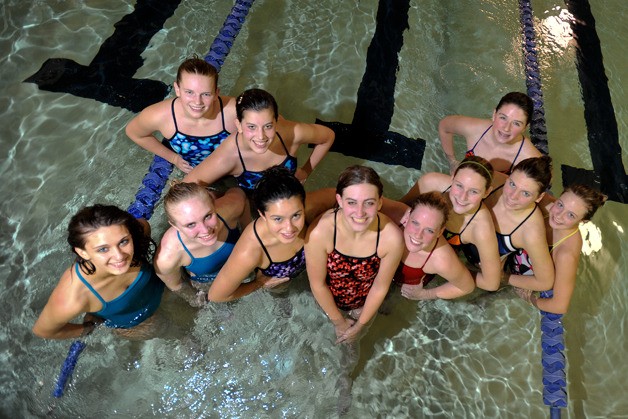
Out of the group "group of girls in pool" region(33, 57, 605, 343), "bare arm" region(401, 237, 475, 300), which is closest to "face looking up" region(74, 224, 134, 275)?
"group of girls in pool" region(33, 57, 605, 343)

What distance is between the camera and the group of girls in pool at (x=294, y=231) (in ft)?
8.12

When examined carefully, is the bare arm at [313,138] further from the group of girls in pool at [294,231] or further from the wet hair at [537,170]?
the wet hair at [537,170]

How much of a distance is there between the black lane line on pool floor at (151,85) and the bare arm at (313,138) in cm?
113

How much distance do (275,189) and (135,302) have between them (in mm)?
1124

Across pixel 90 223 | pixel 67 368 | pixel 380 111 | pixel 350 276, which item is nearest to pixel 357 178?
pixel 350 276

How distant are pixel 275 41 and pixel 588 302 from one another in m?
4.05

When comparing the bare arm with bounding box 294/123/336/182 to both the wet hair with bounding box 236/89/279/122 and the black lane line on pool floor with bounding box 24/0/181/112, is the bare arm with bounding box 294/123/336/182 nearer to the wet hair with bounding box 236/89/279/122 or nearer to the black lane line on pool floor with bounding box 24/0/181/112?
the wet hair with bounding box 236/89/279/122

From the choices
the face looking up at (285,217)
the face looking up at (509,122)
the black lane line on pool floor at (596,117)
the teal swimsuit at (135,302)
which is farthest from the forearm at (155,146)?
the black lane line on pool floor at (596,117)

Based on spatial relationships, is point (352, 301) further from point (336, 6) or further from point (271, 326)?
point (336, 6)

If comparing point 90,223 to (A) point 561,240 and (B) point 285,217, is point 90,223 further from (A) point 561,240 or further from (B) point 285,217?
(A) point 561,240

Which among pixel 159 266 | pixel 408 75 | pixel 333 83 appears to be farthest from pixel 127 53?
pixel 159 266

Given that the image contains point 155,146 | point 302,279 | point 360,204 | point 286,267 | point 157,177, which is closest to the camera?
point 360,204

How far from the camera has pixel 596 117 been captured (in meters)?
5.46

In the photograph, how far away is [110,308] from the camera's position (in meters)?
2.69
